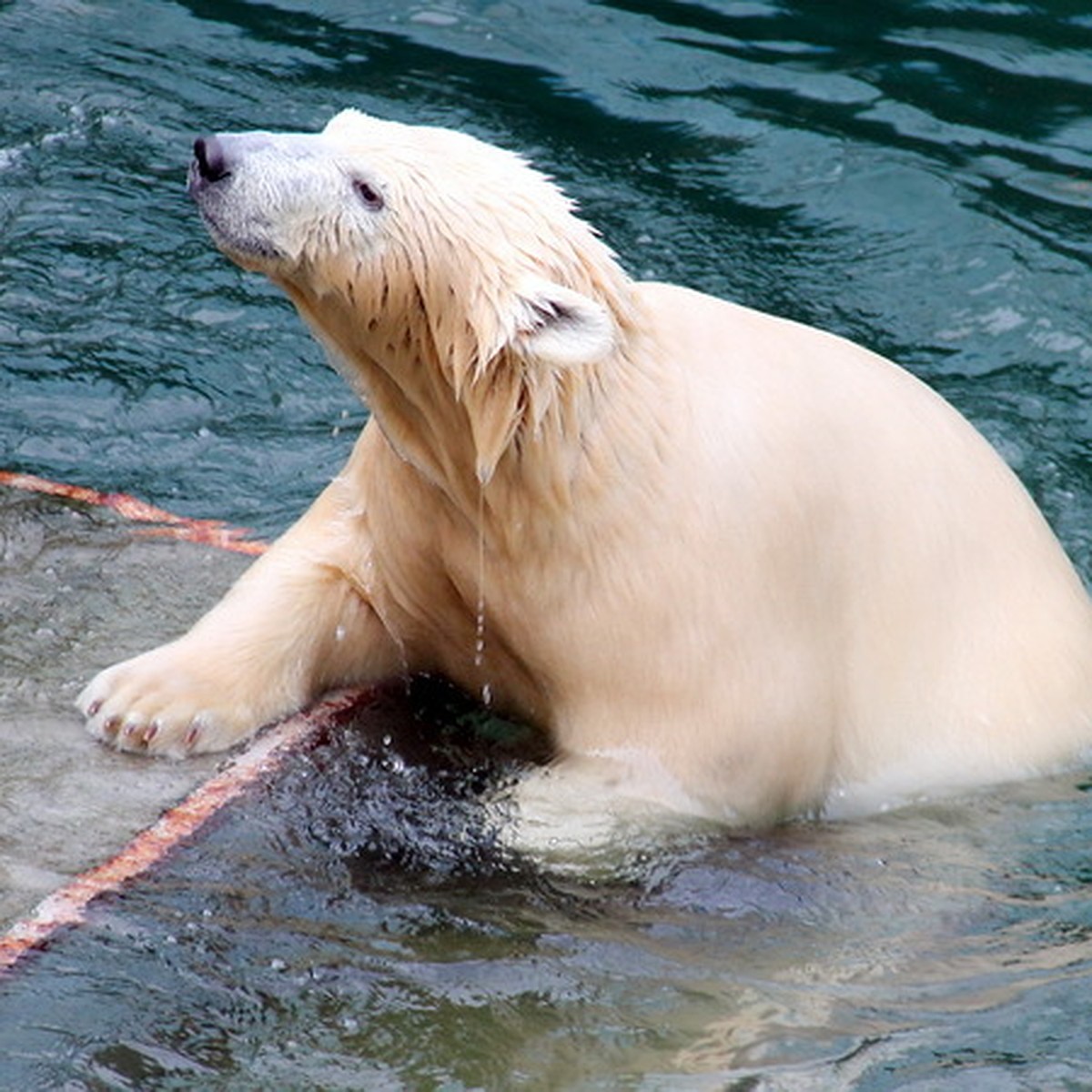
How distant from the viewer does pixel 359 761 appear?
18.7ft

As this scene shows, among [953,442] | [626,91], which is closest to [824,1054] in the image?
[953,442]

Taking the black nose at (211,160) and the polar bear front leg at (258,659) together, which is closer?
the black nose at (211,160)

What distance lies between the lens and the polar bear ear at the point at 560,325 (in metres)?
5.04

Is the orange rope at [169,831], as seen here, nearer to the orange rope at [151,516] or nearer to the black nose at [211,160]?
the orange rope at [151,516]

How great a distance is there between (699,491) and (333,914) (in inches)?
52.6

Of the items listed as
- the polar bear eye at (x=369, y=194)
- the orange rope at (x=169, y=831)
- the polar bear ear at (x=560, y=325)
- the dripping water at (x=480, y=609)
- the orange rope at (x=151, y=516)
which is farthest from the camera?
the orange rope at (x=151, y=516)

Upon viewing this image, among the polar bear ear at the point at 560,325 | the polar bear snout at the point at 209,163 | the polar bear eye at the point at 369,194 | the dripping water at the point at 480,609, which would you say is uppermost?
the polar bear snout at the point at 209,163

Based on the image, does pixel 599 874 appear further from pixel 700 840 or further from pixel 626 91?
pixel 626 91

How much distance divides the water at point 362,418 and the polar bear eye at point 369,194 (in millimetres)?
1378

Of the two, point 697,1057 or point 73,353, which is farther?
point 73,353

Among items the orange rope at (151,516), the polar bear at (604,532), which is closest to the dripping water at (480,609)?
the polar bear at (604,532)

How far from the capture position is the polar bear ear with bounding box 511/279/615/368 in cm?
504

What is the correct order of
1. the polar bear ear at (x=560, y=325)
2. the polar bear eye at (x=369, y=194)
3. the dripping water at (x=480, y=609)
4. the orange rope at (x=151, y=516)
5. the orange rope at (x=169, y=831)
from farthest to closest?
the orange rope at (x=151, y=516) < the dripping water at (x=480, y=609) < the polar bear eye at (x=369, y=194) < the polar bear ear at (x=560, y=325) < the orange rope at (x=169, y=831)

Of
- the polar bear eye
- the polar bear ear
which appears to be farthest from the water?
the polar bear eye
